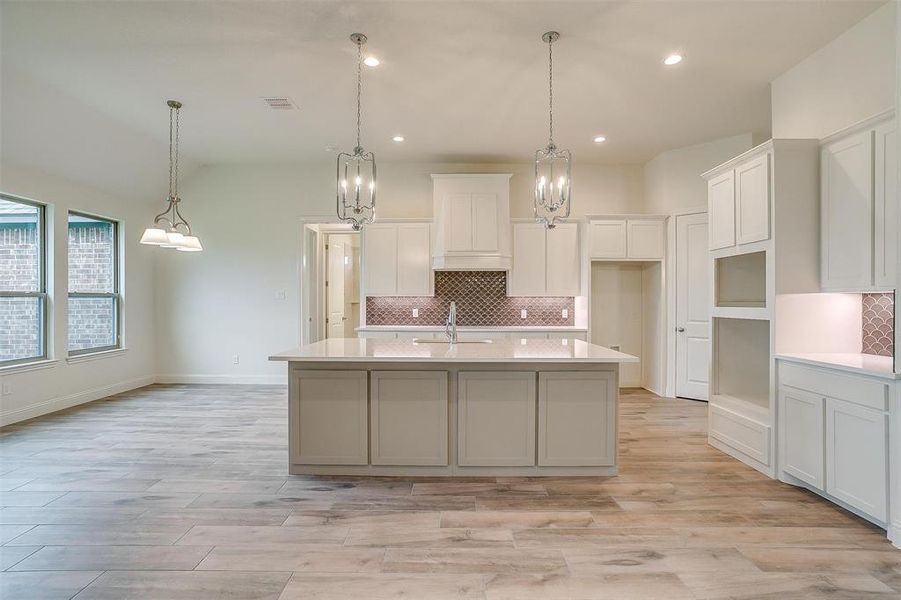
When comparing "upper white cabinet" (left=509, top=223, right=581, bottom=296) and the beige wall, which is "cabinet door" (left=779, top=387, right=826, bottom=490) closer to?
the beige wall

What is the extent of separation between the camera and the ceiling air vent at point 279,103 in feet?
13.6

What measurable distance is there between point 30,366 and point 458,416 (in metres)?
4.59

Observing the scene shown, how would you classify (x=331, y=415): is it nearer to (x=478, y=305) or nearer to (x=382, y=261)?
(x=382, y=261)

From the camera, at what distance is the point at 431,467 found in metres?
3.14

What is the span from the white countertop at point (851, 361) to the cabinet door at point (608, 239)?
9.42ft

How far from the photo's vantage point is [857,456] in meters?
2.50

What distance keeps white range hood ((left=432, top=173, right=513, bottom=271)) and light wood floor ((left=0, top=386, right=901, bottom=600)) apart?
9.41 ft

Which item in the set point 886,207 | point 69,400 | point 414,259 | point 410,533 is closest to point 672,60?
point 886,207

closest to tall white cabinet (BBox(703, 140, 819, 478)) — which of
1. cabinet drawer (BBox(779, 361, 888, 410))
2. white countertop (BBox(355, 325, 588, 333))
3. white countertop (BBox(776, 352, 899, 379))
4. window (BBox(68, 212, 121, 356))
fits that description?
cabinet drawer (BBox(779, 361, 888, 410))

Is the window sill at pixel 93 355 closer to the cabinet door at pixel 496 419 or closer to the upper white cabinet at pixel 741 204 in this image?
the cabinet door at pixel 496 419

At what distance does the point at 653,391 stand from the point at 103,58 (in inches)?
265

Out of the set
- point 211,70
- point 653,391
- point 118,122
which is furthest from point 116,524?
point 653,391

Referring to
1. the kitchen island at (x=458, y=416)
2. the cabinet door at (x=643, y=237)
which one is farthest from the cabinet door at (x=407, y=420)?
the cabinet door at (x=643, y=237)

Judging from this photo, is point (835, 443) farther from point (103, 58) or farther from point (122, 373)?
point (122, 373)
